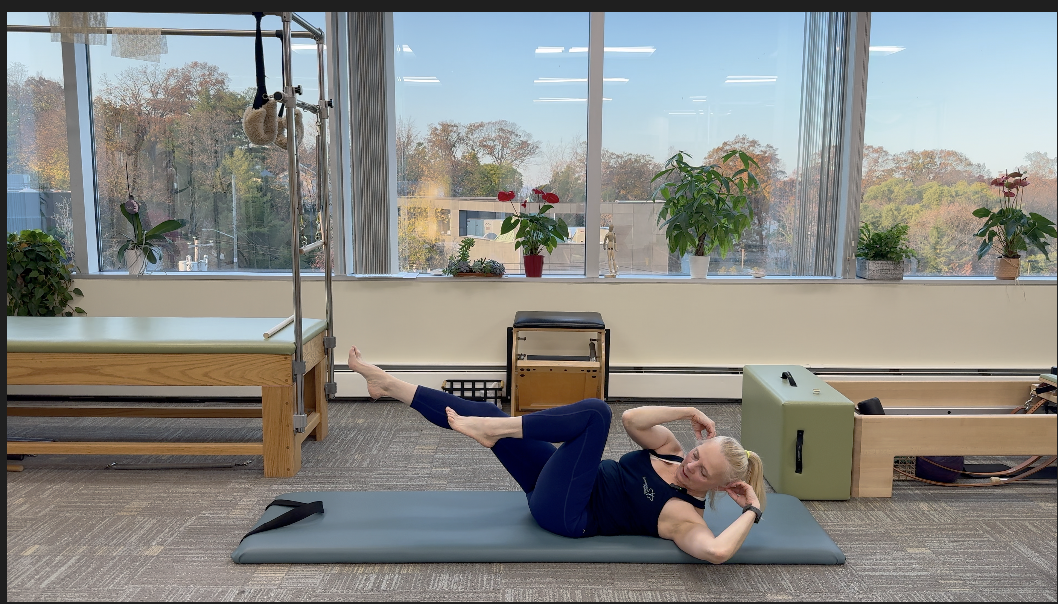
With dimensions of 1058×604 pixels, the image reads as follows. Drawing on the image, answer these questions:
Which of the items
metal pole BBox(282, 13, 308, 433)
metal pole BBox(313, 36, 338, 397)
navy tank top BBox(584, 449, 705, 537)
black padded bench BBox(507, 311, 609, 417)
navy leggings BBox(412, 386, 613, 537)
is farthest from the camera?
black padded bench BBox(507, 311, 609, 417)

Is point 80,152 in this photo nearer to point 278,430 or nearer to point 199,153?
point 199,153

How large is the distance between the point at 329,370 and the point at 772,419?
6.22 ft

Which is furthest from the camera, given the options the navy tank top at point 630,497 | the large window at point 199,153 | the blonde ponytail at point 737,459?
the large window at point 199,153

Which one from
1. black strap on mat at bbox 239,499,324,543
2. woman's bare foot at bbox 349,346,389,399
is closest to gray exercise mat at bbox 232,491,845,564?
black strap on mat at bbox 239,499,324,543

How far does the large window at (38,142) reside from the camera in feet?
14.2

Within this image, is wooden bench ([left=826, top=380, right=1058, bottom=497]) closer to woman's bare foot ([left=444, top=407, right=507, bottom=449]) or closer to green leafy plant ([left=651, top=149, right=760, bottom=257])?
woman's bare foot ([left=444, top=407, right=507, bottom=449])

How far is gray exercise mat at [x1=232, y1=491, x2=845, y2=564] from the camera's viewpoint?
2.33 metres

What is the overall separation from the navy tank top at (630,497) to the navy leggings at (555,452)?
0.06 m

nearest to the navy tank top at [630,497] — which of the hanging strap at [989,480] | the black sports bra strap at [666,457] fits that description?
the black sports bra strap at [666,457]

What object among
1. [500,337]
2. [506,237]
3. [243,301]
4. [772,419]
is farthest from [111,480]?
[772,419]

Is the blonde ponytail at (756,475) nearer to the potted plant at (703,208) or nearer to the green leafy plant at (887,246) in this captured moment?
the potted plant at (703,208)

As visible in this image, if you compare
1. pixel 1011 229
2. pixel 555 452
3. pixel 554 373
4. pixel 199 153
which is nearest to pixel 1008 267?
pixel 1011 229

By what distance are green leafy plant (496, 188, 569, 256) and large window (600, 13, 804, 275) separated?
→ 1.09 ft

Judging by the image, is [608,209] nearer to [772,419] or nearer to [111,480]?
[772,419]
